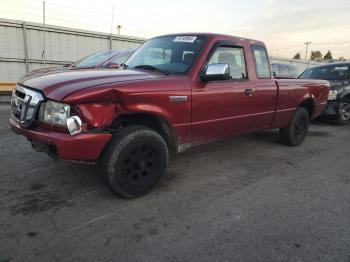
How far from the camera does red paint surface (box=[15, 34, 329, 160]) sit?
3.17 meters

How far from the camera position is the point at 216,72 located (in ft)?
12.9

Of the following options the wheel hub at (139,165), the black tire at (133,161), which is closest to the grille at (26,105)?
the black tire at (133,161)

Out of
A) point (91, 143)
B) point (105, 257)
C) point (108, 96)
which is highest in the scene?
point (108, 96)

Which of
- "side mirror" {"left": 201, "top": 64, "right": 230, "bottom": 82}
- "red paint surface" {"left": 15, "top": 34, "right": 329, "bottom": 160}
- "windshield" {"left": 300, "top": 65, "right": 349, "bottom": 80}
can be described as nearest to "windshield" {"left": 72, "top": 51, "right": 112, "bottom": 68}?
"red paint surface" {"left": 15, "top": 34, "right": 329, "bottom": 160}

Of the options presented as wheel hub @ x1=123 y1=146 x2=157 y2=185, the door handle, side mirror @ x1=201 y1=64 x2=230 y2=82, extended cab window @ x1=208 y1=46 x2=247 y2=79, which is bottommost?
wheel hub @ x1=123 y1=146 x2=157 y2=185

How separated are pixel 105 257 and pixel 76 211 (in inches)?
33.2

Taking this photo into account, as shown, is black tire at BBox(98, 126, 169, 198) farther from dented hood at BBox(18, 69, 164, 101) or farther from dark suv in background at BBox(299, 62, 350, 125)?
dark suv in background at BBox(299, 62, 350, 125)

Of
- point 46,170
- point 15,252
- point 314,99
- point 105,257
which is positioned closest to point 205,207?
point 105,257

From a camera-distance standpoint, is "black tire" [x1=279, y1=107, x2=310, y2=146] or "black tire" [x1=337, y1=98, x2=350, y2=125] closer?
"black tire" [x1=279, y1=107, x2=310, y2=146]

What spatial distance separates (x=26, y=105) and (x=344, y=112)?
793 centimetres

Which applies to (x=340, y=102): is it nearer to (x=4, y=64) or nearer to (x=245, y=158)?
(x=245, y=158)

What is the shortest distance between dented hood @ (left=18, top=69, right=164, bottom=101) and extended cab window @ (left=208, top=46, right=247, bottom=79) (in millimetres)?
1001

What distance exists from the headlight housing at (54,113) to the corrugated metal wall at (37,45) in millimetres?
9973

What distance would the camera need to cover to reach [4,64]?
1184cm
